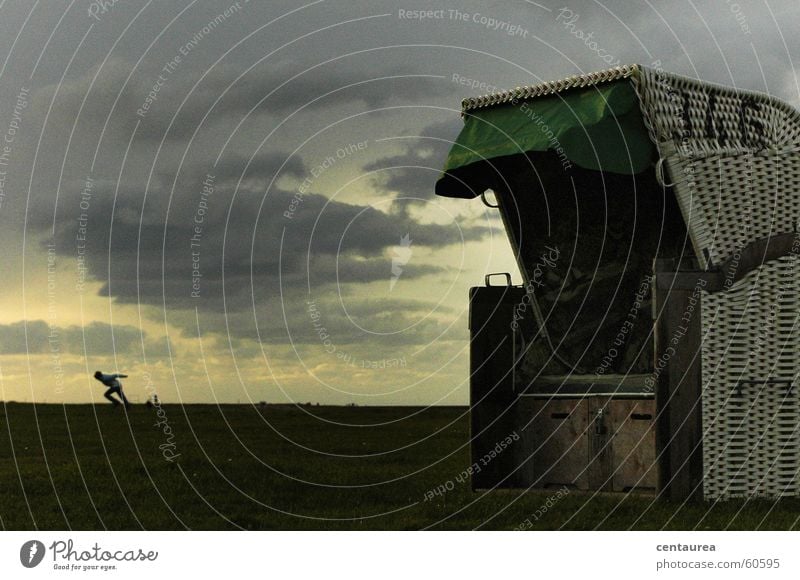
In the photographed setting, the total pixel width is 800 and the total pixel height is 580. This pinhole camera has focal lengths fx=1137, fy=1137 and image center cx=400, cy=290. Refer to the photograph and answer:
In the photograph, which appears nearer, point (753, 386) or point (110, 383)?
point (753, 386)

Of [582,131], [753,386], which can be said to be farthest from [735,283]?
[582,131]

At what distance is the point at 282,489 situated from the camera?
9.46 metres

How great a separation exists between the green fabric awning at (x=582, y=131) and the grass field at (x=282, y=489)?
8.49 feet

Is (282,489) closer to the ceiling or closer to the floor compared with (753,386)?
closer to the floor
